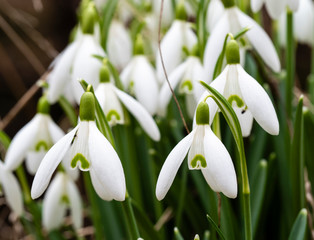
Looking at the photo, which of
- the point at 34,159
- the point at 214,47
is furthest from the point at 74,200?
the point at 214,47

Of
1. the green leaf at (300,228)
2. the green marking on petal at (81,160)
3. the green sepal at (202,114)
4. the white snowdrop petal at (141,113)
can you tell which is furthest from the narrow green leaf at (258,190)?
the green marking on petal at (81,160)

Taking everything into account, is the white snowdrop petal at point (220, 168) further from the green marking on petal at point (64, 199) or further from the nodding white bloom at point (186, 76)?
the green marking on petal at point (64, 199)

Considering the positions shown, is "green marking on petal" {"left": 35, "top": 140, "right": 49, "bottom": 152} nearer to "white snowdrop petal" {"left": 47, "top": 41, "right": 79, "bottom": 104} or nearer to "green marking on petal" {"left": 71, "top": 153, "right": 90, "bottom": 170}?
"white snowdrop petal" {"left": 47, "top": 41, "right": 79, "bottom": 104}

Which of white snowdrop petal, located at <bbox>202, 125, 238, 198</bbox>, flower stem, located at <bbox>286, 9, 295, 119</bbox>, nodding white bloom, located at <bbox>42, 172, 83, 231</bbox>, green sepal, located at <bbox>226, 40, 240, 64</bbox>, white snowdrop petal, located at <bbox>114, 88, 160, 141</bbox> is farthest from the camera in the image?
nodding white bloom, located at <bbox>42, 172, 83, 231</bbox>

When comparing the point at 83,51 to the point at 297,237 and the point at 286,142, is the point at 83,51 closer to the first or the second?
the point at 286,142

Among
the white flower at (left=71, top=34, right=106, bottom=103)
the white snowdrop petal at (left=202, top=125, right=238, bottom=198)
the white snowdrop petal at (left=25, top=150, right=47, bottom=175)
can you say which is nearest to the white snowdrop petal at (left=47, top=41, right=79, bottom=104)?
the white flower at (left=71, top=34, right=106, bottom=103)

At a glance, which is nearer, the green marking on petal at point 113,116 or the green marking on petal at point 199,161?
the green marking on petal at point 199,161

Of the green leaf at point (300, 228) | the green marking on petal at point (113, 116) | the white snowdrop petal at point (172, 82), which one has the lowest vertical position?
the green leaf at point (300, 228)
